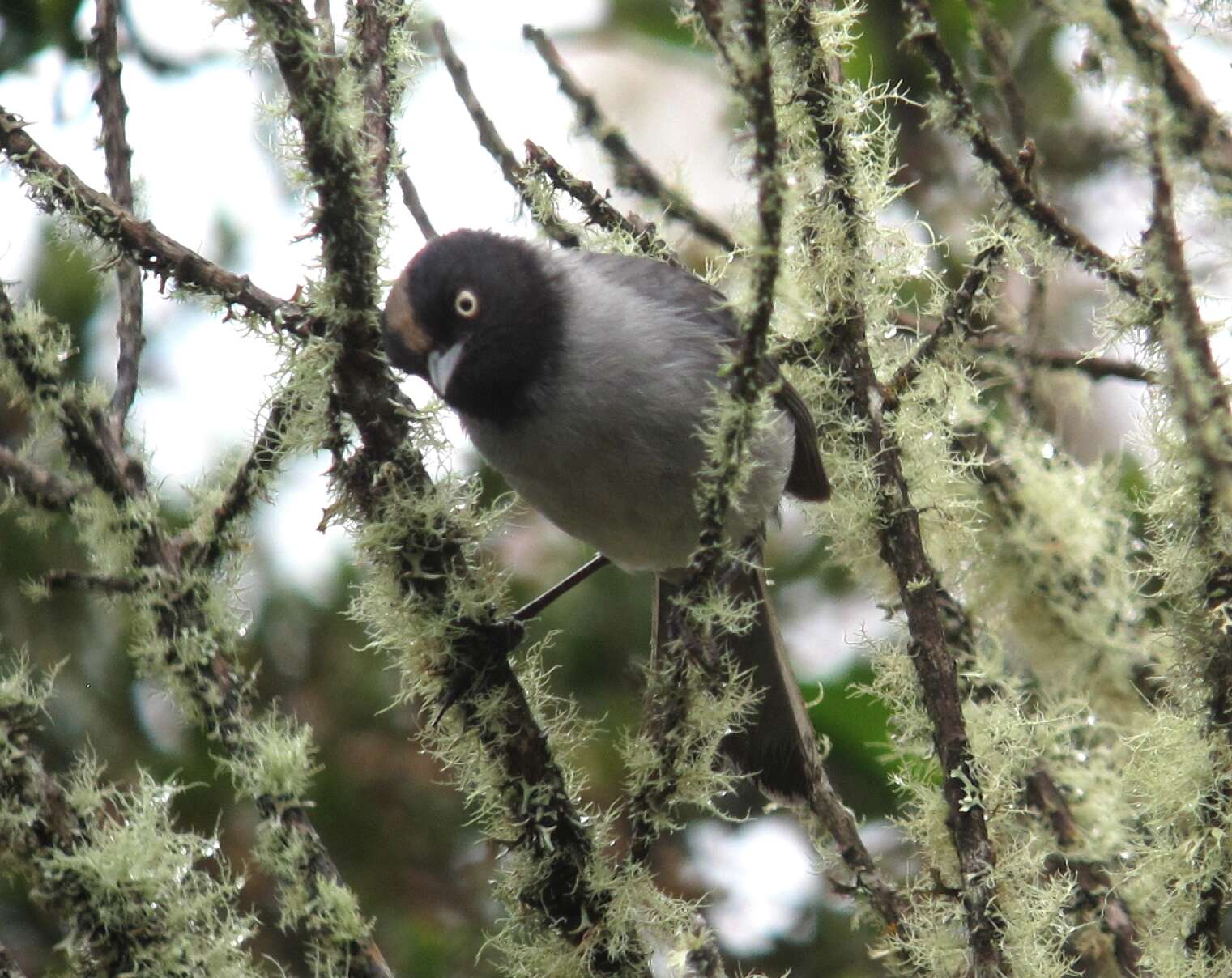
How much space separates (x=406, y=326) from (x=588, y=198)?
53 centimetres

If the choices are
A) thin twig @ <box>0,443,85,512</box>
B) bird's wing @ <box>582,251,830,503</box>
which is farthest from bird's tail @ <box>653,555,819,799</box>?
thin twig @ <box>0,443,85,512</box>

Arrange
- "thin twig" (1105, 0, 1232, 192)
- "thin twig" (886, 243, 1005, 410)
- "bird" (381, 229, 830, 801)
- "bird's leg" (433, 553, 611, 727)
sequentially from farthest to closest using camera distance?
1. "bird" (381, 229, 830, 801)
2. "thin twig" (886, 243, 1005, 410)
3. "bird's leg" (433, 553, 611, 727)
4. "thin twig" (1105, 0, 1232, 192)

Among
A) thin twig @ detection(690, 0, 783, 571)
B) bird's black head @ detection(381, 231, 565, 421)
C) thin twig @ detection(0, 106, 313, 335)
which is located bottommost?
thin twig @ detection(690, 0, 783, 571)

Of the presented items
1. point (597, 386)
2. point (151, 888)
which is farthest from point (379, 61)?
point (151, 888)

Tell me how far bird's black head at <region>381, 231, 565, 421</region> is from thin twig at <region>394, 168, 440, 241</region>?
82mm

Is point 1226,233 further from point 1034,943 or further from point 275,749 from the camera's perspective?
point 275,749

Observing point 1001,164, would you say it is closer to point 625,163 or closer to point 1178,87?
point 1178,87

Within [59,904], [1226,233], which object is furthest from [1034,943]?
[59,904]

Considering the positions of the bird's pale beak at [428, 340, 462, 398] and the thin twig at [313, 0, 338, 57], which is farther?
the bird's pale beak at [428, 340, 462, 398]

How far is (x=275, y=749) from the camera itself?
2.22 meters

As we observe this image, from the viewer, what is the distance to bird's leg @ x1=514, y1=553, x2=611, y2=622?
3.75 m

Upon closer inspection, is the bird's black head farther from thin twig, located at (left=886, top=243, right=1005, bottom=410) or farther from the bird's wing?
thin twig, located at (left=886, top=243, right=1005, bottom=410)

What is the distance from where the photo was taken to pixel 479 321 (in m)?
3.47

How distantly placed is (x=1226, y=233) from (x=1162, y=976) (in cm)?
117
